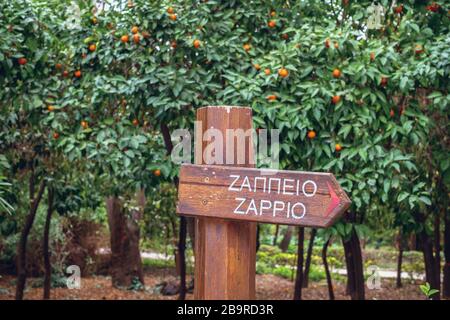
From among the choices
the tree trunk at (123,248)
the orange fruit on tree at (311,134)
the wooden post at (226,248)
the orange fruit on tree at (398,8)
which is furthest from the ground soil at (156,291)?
the wooden post at (226,248)

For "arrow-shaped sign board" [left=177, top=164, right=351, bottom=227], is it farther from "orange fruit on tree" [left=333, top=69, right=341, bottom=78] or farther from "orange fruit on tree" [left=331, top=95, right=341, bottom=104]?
"orange fruit on tree" [left=333, top=69, right=341, bottom=78]

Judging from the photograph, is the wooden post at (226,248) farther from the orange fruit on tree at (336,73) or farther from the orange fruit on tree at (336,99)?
the orange fruit on tree at (336,73)

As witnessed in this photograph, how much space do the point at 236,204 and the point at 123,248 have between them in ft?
26.8

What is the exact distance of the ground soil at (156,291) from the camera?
967 centimetres

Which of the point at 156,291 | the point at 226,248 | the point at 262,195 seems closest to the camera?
the point at 262,195

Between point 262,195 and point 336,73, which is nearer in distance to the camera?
point 262,195

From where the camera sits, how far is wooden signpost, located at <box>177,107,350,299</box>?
2.35 m

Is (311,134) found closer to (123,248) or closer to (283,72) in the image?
(283,72)

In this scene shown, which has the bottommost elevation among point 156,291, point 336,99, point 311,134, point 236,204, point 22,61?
point 156,291

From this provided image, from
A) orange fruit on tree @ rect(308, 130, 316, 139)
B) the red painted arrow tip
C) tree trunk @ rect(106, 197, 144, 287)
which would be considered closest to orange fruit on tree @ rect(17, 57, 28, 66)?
orange fruit on tree @ rect(308, 130, 316, 139)

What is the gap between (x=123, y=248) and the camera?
410 inches

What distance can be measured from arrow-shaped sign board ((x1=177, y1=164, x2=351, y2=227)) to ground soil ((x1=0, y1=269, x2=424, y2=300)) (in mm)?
7190

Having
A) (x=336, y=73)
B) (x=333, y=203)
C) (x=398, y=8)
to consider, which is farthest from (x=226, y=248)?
(x=398, y=8)
